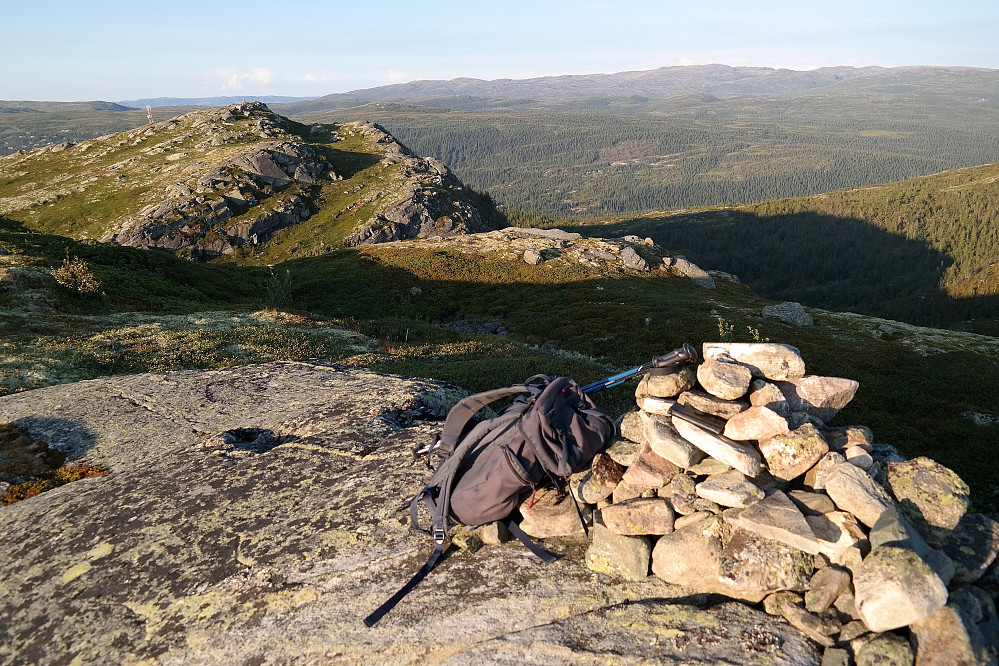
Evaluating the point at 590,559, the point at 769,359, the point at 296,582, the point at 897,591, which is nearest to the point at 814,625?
the point at 897,591

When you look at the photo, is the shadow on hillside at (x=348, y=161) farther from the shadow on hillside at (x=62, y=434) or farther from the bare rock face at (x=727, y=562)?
the bare rock face at (x=727, y=562)

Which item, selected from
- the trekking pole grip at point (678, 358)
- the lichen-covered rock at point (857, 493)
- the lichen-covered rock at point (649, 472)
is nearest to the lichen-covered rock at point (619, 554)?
the lichen-covered rock at point (649, 472)

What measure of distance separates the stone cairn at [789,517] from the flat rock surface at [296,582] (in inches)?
12.0

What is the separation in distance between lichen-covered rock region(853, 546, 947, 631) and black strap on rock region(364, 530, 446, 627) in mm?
3780

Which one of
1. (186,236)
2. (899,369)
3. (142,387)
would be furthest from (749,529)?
(186,236)

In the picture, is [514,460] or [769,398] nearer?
[514,460]

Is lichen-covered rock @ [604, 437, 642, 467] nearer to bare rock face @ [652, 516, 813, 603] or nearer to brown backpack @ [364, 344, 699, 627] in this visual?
brown backpack @ [364, 344, 699, 627]

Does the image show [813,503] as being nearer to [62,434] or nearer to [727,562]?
[727,562]

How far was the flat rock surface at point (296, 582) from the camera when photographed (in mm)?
4395

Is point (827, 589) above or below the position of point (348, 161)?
below

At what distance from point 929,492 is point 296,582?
6.41 m

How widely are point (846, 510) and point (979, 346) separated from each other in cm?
4797

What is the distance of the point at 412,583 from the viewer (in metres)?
5.07

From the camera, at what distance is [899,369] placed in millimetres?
31828
